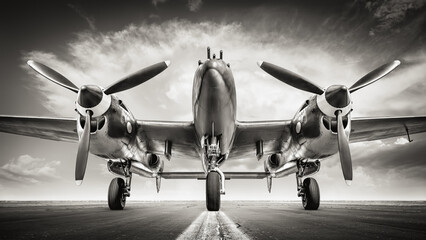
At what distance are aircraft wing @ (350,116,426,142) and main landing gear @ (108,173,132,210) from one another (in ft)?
31.2

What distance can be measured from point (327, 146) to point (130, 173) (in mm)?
7990

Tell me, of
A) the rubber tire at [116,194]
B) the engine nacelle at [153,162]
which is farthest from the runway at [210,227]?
the engine nacelle at [153,162]

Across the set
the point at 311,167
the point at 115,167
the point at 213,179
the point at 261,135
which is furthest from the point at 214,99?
the point at 311,167

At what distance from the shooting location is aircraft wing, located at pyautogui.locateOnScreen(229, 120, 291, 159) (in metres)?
10.1

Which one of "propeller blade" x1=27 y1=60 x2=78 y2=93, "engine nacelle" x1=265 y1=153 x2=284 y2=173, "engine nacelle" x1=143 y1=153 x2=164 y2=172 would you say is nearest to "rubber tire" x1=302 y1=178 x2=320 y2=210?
"engine nacelle" x1=265 y1=153 x2=284 y2=173

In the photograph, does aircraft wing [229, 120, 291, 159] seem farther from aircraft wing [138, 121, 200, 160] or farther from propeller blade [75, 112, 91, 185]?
propeller blade [75, 112, 91, 185]

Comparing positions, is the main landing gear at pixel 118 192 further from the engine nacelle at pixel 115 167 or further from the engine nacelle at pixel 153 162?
the engine nacelle at pixel 153 162

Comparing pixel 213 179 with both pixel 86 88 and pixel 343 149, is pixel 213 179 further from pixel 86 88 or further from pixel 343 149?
pixel 86 88

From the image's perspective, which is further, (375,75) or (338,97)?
(375,75)

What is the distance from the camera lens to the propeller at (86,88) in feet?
24.3

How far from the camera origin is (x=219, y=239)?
2.78 metres

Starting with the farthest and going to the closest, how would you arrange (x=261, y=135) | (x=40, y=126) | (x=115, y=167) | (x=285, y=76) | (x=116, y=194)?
1. (x=261, y=135)
2. (x=116, y=194)
3. (x=115, y=167)
4. (x=40, y=126)
5. (x=285, y=76)

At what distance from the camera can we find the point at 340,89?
7.48 metres

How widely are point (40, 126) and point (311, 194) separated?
451 inches
